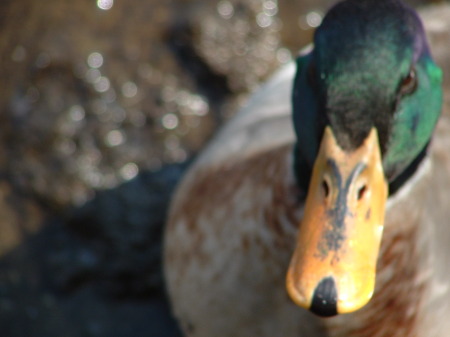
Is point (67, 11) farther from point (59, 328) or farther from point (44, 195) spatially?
point (59, 328)

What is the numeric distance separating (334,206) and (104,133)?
61.9 inches

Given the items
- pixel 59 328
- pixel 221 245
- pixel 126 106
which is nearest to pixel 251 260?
pixel 221 245

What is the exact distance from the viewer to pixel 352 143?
173cm

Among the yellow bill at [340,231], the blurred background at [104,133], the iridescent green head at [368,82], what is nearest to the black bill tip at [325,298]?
the yellow bill at [340,231]

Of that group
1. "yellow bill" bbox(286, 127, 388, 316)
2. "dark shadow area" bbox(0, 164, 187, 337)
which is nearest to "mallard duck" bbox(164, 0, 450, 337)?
"yellow bill" bbox(286, 127, 388, 316)

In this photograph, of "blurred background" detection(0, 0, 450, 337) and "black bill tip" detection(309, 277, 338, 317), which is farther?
"blurred background" detection(0, 0, 450, 337)

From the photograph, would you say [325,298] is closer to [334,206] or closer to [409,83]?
[334,206]

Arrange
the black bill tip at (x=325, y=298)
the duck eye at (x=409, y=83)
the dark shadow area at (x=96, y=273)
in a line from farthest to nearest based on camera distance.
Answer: the dark shadow area at (x=96, y=273), the duck eye at (x=409, y=83), the black bill tip at (x=325, y=298)

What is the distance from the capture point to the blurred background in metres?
3.00

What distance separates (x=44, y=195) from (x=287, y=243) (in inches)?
49.9

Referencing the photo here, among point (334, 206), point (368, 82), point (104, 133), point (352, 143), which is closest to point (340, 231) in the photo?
point (334, 206)

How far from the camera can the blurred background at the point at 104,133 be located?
3004 millimetres

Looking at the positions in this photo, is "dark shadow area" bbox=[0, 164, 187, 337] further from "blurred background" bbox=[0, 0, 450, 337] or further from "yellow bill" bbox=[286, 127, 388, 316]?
"yellow bill" bbox=[286, 127, 388, 316]

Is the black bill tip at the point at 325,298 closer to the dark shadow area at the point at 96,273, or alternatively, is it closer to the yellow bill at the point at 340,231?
the yellow bill at the point at 340,231
